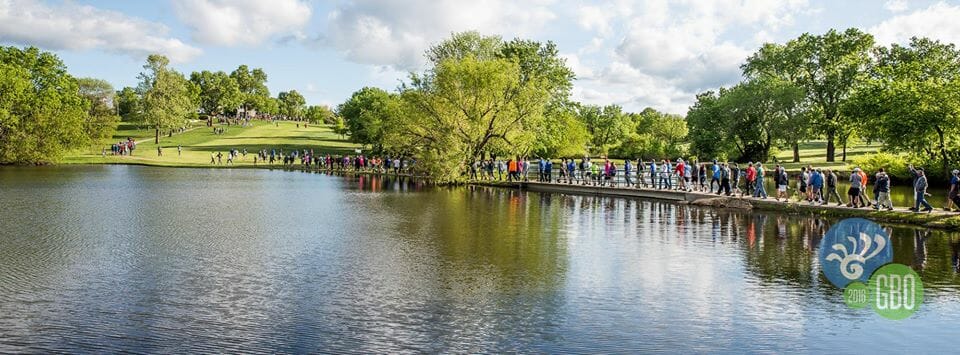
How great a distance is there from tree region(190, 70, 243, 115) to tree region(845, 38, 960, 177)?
421ft

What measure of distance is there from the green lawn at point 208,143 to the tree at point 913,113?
214ft

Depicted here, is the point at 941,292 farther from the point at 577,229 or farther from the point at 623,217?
the point at 623,217

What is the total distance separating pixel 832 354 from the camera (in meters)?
11.7

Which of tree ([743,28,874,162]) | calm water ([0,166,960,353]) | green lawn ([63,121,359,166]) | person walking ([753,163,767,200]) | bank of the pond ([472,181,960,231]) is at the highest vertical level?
tree ([743,28,874,162])

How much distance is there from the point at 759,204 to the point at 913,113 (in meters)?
17.5

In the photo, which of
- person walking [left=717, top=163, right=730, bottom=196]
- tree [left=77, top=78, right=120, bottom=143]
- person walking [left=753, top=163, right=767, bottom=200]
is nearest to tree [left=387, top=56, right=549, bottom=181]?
person walking [left=717, top=163, right=730, bottom=196]

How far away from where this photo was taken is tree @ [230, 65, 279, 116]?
167875mm

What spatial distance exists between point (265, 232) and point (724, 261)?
15.6m

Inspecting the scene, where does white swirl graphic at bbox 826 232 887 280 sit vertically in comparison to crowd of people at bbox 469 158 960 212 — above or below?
below

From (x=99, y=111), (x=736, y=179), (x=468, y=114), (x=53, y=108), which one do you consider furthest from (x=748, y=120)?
(x=99, y=111)

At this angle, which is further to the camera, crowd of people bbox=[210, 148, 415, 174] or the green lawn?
the green lawn

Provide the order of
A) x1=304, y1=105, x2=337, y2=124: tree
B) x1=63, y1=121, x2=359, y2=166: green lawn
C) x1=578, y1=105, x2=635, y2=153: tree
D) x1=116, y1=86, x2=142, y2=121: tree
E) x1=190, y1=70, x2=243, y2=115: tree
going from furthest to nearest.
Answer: x1=304, y1=105, x2=337, y2=124: tree
x1=190, y1=70, x2=243, y2=115: tree
x1=116, y1=86, x2=142, y2=121: tree
x1=578, y1=105, x2=635, y2=153: tree
x1=63, y1=121, x2=359, y2=166: green lawn

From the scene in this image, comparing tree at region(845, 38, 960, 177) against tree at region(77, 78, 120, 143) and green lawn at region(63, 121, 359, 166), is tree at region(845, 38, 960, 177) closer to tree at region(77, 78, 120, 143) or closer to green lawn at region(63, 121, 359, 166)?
green lawn at region(63, 121, 359, 166)

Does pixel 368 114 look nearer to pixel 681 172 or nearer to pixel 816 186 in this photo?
pixel 681 172
